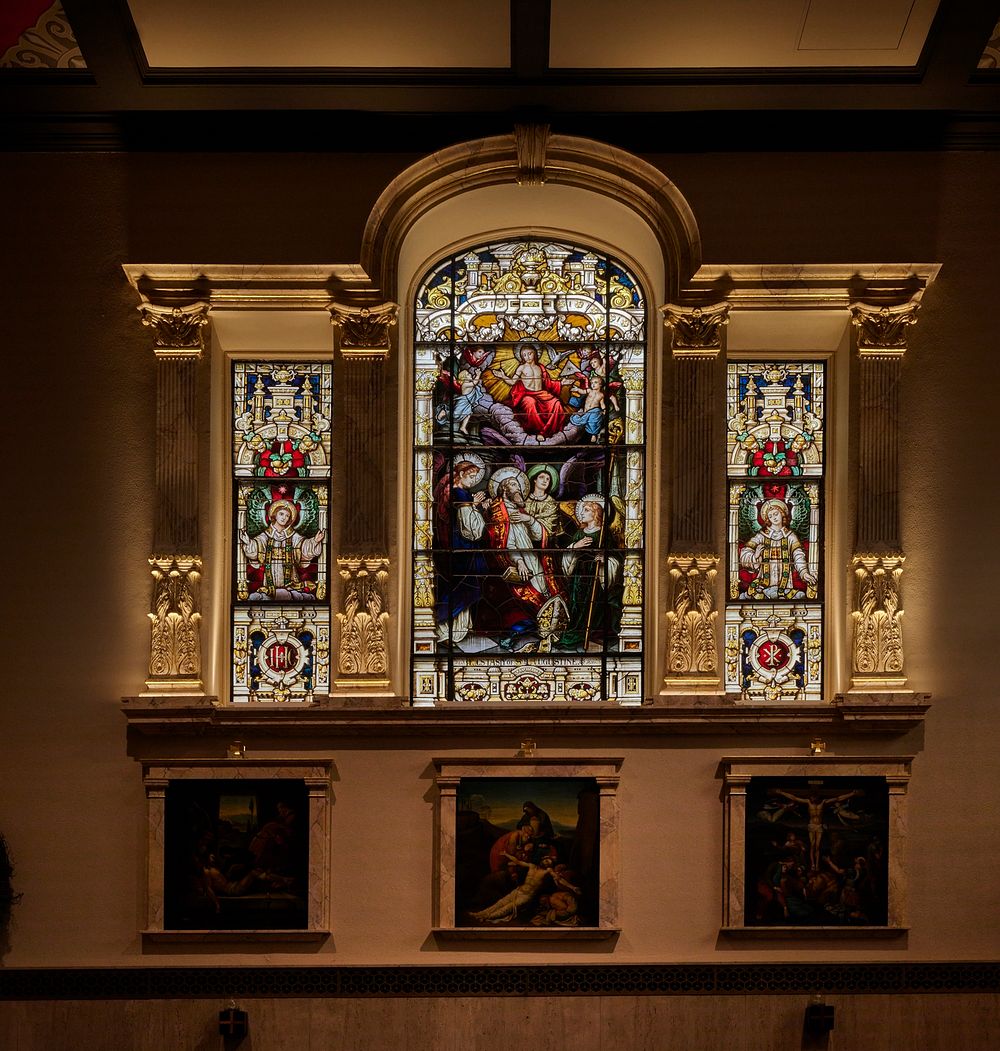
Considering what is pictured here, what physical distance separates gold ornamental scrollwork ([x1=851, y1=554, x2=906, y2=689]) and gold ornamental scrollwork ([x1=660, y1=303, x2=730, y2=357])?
6.38ft

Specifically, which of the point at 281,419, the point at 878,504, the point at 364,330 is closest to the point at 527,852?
the point at 878,504

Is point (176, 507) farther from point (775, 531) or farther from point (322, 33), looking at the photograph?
point (775, 531)

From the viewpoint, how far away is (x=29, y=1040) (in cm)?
1162

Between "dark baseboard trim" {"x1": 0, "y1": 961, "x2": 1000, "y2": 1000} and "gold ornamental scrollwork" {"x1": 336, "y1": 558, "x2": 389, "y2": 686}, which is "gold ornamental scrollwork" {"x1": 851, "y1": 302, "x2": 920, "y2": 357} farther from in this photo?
"dark baseboard trim" {"x1": 0, "y1": 961, "x2": 1000, "y2": 1000}

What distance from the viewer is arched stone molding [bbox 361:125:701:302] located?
12352 millimetres

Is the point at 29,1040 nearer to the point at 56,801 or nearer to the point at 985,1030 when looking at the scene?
the point at 56,801

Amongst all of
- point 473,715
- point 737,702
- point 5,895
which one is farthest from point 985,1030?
point 5,895

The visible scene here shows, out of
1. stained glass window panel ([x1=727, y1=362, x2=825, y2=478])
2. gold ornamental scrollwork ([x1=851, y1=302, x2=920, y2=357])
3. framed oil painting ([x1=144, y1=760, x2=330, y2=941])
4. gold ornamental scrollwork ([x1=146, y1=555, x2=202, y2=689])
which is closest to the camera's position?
framed oil painting ([x1=144, y1=760, x2=330, y2=941])

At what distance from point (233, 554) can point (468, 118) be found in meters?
3.82

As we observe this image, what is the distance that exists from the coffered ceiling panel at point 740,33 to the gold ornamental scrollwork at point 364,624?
4038 millimetres

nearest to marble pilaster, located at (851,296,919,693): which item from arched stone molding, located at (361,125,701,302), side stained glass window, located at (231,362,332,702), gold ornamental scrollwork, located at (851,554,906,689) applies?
gold ornamental scrollwork, located at (851,554,906,689)

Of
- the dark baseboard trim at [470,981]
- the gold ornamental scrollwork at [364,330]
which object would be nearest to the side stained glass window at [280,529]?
the gold ornamental scrollwork at [364,330]

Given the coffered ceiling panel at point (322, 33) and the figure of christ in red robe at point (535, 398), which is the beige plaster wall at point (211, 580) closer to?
the coffered ceiling panel at point (322, 33)

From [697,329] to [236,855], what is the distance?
5.21 metres
